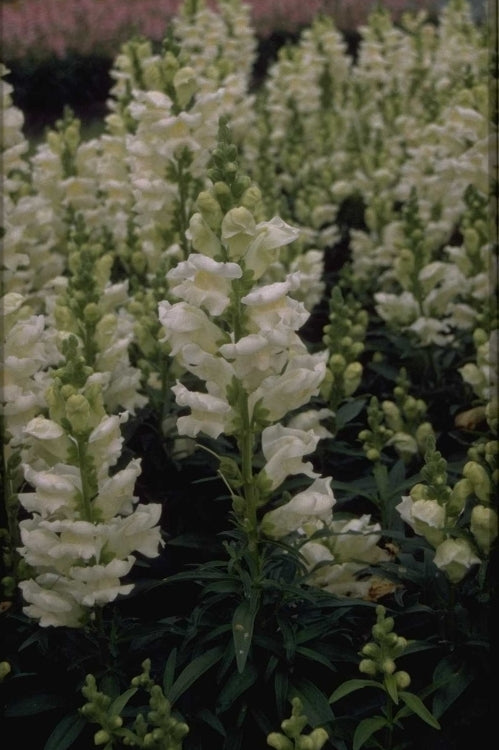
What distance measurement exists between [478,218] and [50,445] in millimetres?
2566

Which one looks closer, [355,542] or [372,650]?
[372,650]

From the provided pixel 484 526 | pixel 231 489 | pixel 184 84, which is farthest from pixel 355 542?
pixel 184 84

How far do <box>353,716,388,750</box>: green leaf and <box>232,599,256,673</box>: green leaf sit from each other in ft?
1.04

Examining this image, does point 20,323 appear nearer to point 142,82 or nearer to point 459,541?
point 459,541

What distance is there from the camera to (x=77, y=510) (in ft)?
8.86

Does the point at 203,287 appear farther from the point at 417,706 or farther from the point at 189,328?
the point at 417,706

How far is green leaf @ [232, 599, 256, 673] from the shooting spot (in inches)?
100

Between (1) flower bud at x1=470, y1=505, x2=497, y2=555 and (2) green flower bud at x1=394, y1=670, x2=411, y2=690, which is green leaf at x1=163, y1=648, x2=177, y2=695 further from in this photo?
(1) flower bud at x1=470, y1=505, x2=497, y2=555

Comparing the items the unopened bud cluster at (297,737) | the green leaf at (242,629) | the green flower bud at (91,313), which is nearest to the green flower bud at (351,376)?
the green flower bud at (91,313)

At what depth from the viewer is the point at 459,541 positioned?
8.92 ft

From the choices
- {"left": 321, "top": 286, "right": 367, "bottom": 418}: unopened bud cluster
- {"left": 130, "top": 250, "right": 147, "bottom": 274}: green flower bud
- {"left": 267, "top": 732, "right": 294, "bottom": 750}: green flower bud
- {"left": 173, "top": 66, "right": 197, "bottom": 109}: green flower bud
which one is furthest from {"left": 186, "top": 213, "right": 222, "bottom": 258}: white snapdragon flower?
{"left": 130, "top": 250, "right": 147, "bottom": 274}: green flower bud

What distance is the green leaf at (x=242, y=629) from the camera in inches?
100

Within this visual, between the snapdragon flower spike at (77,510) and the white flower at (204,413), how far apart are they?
7.1 inches

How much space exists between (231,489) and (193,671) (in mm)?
536
